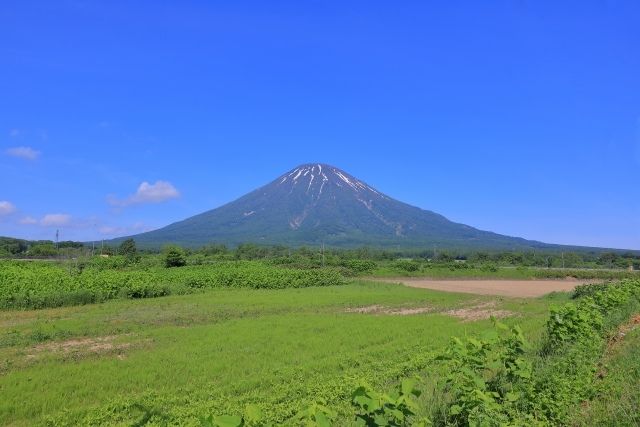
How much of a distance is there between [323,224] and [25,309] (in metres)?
127

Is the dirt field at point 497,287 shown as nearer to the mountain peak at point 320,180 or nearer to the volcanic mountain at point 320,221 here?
the volcanic mountain at point 320,221

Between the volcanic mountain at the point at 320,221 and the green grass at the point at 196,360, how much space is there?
10731cm

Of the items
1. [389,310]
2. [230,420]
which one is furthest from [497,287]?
[230,420]

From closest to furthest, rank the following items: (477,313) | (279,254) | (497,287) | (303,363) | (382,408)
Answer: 1. (382,408)
2. (303,363)
3. (477,313)
4. (497,287)
5. (279,254)

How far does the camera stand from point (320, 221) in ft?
488

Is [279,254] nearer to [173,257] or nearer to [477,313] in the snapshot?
[173,257]

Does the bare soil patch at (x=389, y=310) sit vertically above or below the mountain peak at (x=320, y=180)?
below

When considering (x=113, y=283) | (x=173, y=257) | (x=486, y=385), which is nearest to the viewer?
(x=486, y=385)

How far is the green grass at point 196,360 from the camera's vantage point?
6.64 metres

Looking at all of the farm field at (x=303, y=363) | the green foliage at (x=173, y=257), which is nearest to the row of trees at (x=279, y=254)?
the green foliage at (x=173, y=257)

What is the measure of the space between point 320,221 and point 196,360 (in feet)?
456

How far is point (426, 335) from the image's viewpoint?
42.0 ft

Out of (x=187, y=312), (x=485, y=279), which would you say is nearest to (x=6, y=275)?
(x=187, y=312)

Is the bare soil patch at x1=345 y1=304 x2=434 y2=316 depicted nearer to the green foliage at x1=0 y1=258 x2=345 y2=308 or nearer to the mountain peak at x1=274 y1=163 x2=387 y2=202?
the green foliage at x1=0 y1=258 x2=345 y2=308
